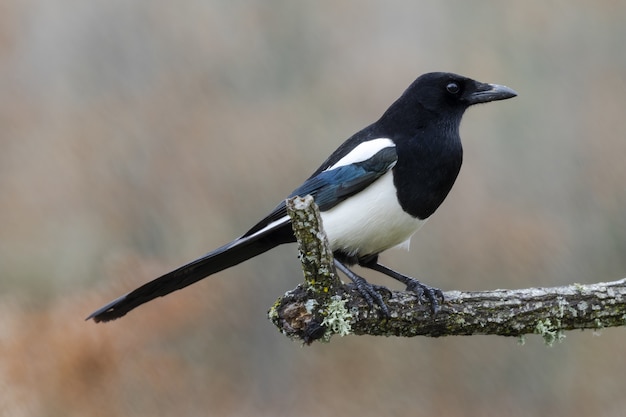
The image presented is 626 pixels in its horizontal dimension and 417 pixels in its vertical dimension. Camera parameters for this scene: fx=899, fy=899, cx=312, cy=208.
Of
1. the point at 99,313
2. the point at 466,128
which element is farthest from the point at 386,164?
the point at 466,128

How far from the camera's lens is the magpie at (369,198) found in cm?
318

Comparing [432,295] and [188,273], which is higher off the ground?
[188,273]

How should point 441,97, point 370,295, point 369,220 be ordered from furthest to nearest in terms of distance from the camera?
point 441,97 < point 369,220 < point 370,295

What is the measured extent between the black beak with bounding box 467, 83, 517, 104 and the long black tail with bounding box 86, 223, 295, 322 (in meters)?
0.90

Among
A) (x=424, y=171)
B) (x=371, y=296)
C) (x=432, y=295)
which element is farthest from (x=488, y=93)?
(x=371, y=296)

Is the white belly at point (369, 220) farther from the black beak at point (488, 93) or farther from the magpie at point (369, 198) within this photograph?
the black beak at point (488, 93)

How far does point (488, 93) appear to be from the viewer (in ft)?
11.4

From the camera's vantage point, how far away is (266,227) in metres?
3.24

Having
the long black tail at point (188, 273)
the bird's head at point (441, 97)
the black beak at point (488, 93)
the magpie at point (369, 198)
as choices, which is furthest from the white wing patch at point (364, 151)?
the black beak at point (488, 93)

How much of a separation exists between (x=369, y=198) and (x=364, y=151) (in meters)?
0.17

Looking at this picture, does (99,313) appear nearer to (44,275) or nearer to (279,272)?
(44,275)

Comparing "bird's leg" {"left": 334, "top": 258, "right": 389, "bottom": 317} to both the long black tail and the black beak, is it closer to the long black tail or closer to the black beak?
the long black tail

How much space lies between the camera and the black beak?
3.46 metres

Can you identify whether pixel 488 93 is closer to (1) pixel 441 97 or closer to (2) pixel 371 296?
(1) pixel 441 97
